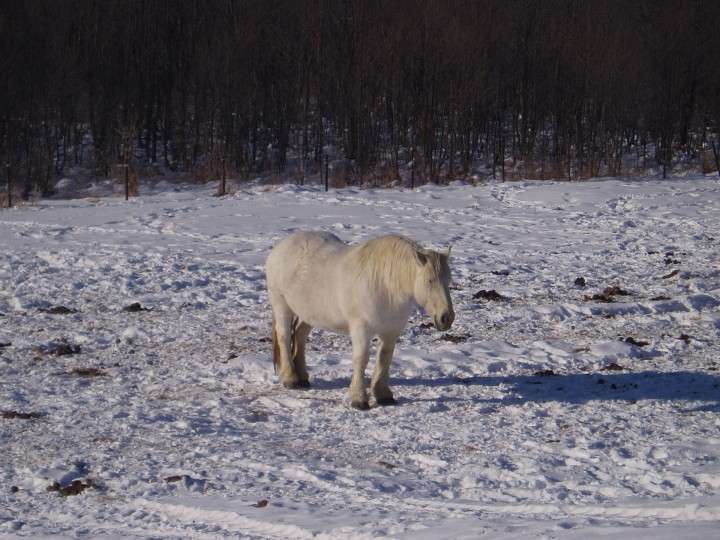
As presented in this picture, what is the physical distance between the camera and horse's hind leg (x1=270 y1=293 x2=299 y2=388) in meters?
7.92

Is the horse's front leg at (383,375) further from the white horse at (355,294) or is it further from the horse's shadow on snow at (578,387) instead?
the horse's shadow on snow at (578,387)

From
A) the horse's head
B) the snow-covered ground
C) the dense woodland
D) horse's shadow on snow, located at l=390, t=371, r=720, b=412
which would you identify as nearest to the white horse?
the horse's head

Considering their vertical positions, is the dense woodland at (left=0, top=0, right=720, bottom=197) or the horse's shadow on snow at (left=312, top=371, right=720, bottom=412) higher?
the dense woodland at (left=0, top=0, right=720, bottom=197)

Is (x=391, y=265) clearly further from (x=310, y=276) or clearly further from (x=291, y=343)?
(x=291, y=343)

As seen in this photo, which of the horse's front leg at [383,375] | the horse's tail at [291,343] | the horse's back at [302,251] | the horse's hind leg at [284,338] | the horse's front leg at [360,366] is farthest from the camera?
the horse's tail at [291,343]

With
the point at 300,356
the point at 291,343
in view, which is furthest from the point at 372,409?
the point at 291,343

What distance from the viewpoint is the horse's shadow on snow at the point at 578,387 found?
24.6 ft

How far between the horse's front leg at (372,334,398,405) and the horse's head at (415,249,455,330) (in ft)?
2.21

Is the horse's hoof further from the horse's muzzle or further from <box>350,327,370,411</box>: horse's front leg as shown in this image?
the horse's muzzle

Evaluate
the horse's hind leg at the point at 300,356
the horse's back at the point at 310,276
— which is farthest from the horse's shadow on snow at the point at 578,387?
the horse's back at the point at 310,276

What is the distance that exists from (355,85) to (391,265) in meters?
23.6

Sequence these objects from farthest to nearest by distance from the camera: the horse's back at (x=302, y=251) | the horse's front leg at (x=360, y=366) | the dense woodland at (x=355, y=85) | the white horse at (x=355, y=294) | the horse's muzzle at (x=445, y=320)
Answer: the dense woodland at (x=355, y=85), the horse's back at (x=302, y=251), the horse's front leg at (x=360, y=366), the white horse at (x=355, y=294), the horse's muzzle at (x=445, y=320)

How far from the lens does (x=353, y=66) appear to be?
3066 cm

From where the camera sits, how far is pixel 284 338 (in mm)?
8016
